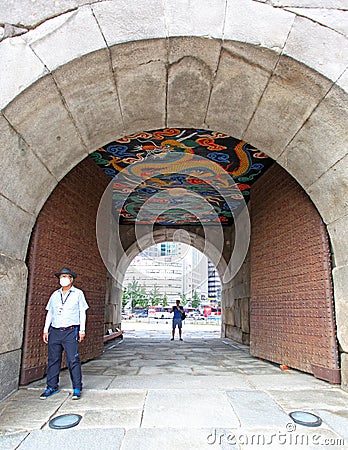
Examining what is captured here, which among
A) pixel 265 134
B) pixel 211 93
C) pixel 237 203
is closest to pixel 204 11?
pixel 211 93

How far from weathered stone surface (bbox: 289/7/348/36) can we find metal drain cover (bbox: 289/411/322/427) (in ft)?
10.0

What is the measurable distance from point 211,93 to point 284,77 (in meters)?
0.67

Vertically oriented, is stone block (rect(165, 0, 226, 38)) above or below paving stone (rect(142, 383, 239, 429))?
above

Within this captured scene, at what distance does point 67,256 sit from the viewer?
4.58 meters

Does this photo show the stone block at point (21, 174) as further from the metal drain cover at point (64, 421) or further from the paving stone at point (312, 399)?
the paving stone at point (312, 399)

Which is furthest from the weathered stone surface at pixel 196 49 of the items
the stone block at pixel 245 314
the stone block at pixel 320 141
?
the stone block at pixel 245 314

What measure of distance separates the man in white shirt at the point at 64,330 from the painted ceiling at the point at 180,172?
2549 mm

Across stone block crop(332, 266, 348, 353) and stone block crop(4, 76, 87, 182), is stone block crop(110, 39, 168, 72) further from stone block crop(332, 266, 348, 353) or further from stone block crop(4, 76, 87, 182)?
stone block crop(332, 266, 348, 353)

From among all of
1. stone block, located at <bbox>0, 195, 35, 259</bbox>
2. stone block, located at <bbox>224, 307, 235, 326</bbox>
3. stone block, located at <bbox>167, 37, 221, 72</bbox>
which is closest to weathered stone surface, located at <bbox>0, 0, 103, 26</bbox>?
stone block, located at <bbox>167, 37, 221, 72</bbox>

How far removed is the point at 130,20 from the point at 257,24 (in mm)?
1032

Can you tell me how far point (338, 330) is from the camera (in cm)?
362

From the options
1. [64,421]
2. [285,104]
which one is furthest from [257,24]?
[64,421]

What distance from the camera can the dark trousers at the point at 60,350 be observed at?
10.8 feet

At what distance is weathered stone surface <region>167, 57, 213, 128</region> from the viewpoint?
3.14 metres
